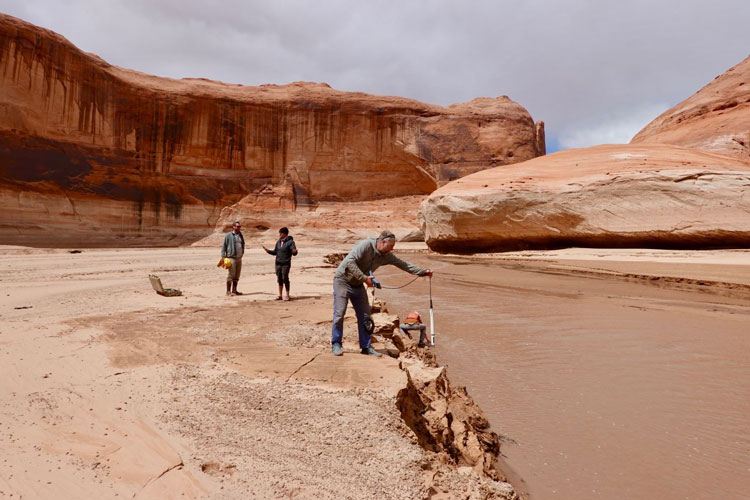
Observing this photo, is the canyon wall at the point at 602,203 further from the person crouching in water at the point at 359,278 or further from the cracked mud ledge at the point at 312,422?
the cracked mud ledge at the point at 312,422

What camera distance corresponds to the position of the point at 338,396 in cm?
259

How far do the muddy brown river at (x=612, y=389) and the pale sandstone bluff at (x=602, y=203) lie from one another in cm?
681

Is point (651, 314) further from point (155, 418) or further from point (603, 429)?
point (155, 418)

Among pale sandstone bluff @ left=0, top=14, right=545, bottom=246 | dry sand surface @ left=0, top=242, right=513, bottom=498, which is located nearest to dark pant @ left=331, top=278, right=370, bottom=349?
dry sand surface @ left=0, top=242, right=513, bottom=498

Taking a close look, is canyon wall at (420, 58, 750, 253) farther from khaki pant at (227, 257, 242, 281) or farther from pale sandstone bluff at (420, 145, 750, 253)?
khaki pant at (227, 257, 242, 281)

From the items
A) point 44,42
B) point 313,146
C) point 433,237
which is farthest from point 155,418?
point 313,146

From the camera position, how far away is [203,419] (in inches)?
90.0

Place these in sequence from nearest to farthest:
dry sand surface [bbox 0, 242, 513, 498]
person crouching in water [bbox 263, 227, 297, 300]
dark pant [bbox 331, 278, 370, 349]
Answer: dry sand surface [bbox 0, 242, 513, 498] < dark pant [bbox 331, 278, 370, 349] < person crouching in water [bbox 263, 227, 297, 300]

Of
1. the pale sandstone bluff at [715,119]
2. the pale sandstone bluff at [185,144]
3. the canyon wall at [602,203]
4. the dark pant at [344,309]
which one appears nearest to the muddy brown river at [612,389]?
the dark pant at [344,309]

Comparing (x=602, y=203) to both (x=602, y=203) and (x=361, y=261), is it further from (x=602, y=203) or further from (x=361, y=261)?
(x=361, y=261)

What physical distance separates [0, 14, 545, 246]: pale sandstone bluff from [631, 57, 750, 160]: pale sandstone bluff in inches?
423

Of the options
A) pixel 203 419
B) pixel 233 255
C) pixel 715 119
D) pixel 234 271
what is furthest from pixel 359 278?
pixel 715 119

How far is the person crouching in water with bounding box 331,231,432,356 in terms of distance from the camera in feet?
12.5

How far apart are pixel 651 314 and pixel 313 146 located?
104 ft
